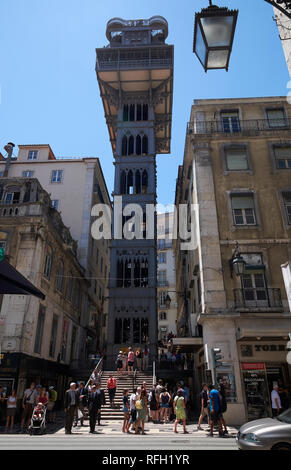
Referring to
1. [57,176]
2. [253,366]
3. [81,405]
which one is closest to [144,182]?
[57,176]

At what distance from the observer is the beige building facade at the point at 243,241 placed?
1534cm

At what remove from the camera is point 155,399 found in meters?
14.7

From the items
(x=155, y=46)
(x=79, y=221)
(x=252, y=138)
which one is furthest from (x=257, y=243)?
(x=155, y=46)

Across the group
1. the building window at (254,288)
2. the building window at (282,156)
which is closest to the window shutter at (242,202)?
the building window at (282,156)

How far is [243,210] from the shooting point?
18828 millimetres

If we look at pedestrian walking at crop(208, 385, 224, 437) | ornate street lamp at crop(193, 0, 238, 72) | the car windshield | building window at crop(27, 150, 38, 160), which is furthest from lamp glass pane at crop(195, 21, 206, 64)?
building window at crop(27, 150, 38, 160)

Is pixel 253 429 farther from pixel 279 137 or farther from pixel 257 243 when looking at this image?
pixel 279 137

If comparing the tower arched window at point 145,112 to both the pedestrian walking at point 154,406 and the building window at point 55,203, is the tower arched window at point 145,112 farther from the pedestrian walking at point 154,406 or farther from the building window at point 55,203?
the pedestrian walking at point 154,406

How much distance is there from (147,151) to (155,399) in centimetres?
2663

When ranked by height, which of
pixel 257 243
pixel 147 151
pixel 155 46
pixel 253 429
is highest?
pixel 155 46

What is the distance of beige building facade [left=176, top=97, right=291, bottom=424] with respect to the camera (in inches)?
604

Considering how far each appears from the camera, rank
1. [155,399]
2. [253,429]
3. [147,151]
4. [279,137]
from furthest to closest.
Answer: [147,151], [279,137], [155,399], [253,429]

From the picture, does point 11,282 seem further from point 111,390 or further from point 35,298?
point 35,298

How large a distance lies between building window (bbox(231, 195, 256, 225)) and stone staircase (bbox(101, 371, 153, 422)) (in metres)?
10.7
